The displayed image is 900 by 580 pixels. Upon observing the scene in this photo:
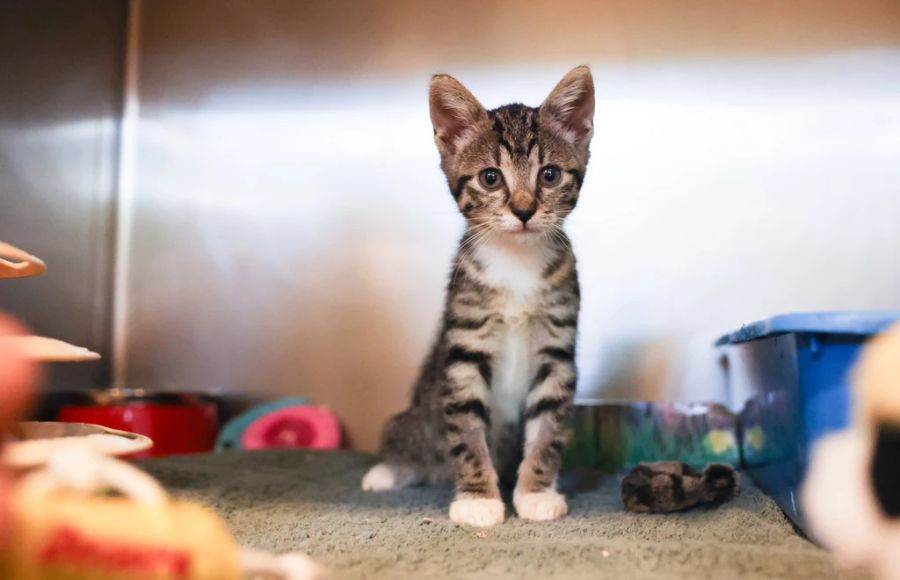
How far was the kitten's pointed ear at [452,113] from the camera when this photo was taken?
4.24ft

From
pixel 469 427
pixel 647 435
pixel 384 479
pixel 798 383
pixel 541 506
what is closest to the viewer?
pixel 798 383

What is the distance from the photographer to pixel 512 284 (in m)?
1.28

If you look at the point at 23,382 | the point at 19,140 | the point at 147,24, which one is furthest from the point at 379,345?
the point at 23,382

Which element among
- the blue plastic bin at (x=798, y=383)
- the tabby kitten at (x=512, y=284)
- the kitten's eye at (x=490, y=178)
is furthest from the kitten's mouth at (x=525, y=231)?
the blue plastic bin at (x=798, y=383)

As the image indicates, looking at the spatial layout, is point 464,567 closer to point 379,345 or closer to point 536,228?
point 536,228

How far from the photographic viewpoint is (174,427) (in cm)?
176

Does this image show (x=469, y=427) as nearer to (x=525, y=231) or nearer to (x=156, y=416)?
(x=525, y=231)

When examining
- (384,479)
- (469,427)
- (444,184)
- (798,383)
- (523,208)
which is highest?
(444,184)

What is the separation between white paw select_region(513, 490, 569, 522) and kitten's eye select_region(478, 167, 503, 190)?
540mm

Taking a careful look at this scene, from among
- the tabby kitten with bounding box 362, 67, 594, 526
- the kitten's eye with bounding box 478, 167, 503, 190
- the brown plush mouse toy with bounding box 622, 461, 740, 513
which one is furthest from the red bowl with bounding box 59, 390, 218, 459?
the brown plush mouse toy with bounding box 622, 461, 740, 513

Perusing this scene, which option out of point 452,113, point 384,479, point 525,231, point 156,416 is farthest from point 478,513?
point 156,416

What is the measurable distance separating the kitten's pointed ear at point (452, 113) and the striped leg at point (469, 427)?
0.40 m

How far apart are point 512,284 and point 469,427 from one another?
27 cm

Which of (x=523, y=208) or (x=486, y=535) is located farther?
(x=523, y=208)
